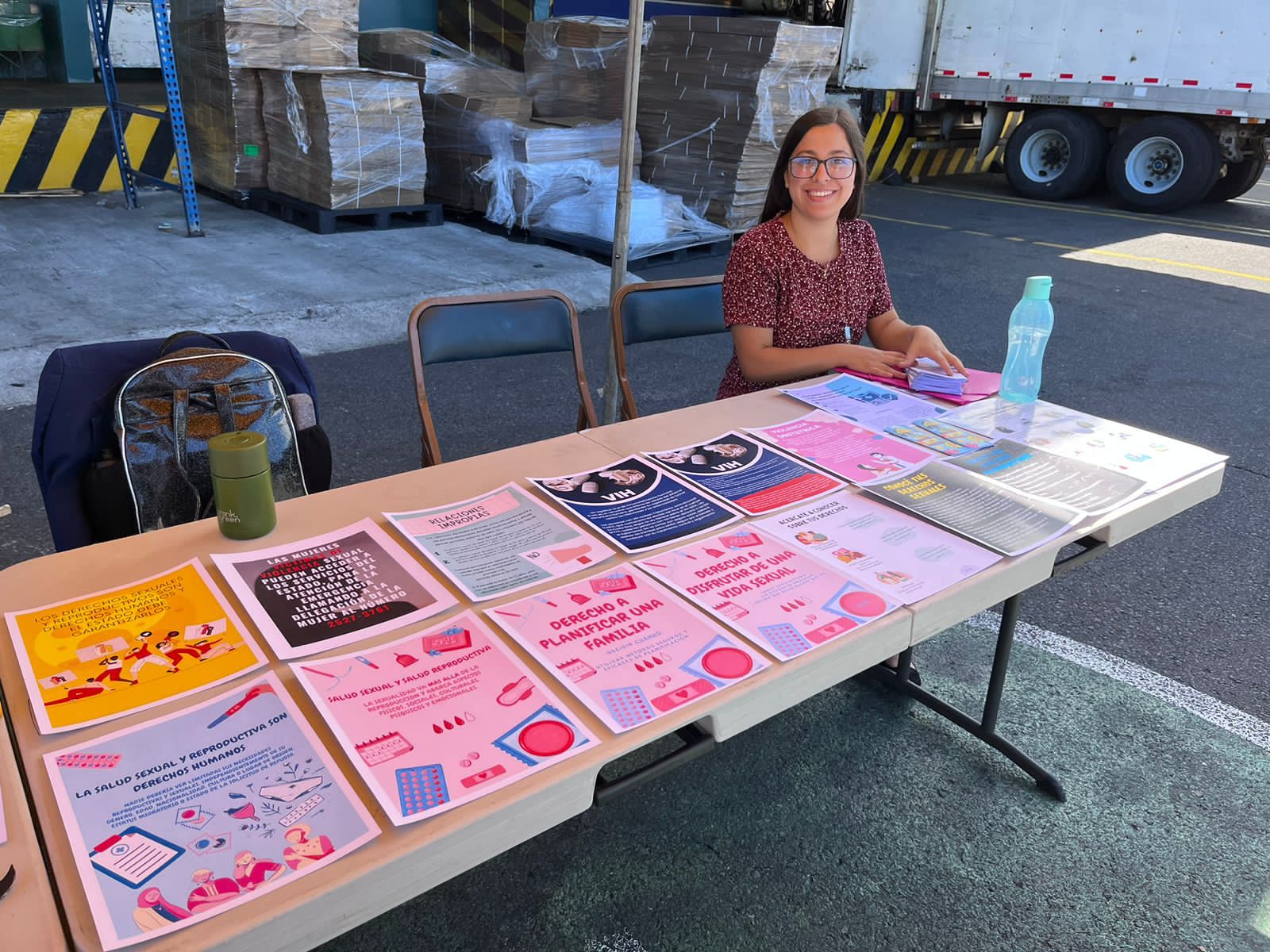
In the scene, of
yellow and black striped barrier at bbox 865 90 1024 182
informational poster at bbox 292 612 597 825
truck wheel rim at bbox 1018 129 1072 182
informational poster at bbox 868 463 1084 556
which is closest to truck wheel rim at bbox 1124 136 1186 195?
truck wheel rim at bbox 1018 129 1072 182

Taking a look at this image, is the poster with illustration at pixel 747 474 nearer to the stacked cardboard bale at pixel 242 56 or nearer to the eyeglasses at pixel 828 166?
the eyeglasses at pixel 828 166

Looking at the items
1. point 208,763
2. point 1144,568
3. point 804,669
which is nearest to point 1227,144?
point 1144,568

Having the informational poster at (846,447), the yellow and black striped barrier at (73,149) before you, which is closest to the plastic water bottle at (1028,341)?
the informational poster at (846,447)

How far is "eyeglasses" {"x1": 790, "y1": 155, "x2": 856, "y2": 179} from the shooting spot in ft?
7.95

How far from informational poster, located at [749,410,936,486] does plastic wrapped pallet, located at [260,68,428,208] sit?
4.95 metres

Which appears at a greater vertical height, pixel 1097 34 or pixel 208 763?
pixel 1097 34

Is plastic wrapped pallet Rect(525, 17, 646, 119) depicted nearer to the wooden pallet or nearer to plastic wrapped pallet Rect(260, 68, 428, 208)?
the wooden pallet

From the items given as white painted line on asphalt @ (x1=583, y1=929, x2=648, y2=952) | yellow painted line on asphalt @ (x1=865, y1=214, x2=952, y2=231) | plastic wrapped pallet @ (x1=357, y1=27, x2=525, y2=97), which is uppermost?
plastic wrapped pallet @ (x1=357, y1=27, x2=525, y2=97)

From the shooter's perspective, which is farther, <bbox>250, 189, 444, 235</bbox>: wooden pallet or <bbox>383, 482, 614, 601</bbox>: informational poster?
<bbox>250, 189, 444, 235</bbox>: wooden pallet

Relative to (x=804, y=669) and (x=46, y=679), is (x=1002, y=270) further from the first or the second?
(x=46, y=679)

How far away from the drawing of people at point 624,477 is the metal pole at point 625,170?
50.2 inches

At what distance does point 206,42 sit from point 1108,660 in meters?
6.96

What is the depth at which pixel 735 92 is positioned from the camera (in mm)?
6707

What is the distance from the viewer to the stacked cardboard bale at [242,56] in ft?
21.1
